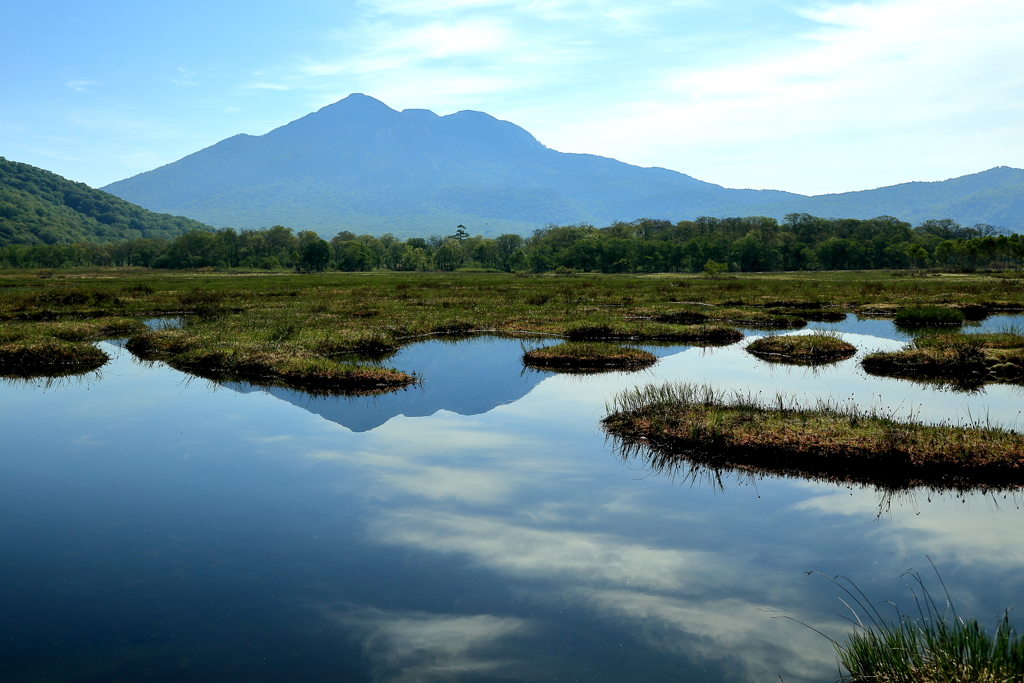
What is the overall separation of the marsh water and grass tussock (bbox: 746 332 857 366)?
1386 centimetres

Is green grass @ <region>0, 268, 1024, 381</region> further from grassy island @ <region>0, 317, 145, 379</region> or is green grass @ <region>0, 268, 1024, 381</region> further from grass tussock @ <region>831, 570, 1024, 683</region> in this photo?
grass tussock @ <region>831, 570, 1024, 683</region>

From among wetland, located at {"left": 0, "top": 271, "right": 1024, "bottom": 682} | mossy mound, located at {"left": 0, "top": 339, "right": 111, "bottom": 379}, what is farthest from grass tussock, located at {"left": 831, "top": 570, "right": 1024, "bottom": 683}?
mossy mound, located at {"left": 0, "top": 339, "right": 111, "bottom": 379}

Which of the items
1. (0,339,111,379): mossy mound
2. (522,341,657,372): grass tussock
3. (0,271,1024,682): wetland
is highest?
(0,339,111,379): mossy mound

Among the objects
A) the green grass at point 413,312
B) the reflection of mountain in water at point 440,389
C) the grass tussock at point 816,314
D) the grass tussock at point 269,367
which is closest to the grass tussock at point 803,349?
the reflection of mountain in water at point 440,389

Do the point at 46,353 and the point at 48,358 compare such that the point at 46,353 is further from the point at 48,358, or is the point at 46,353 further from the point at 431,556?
the point at 431,556

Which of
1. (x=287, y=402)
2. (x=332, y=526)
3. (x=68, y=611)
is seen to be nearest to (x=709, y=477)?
(x=332, y=526)

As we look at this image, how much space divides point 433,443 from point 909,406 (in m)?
16.9

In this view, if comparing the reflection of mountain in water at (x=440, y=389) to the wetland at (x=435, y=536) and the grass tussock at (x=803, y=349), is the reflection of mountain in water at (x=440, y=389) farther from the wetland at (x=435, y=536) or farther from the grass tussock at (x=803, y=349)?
the grass tussock at (x=803, y=349)

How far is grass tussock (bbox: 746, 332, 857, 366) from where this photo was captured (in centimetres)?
3550

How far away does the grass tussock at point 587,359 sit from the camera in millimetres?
33125

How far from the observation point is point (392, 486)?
15.8 meters

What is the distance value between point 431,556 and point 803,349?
30629mm

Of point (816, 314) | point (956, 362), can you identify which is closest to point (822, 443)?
point (956, 362)

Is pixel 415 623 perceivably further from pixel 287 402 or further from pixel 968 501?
pixel 287 402
